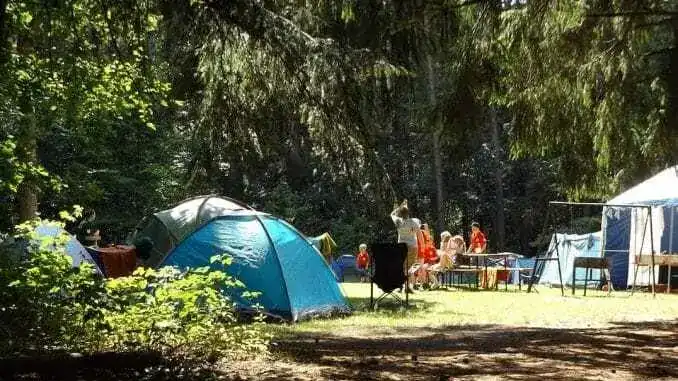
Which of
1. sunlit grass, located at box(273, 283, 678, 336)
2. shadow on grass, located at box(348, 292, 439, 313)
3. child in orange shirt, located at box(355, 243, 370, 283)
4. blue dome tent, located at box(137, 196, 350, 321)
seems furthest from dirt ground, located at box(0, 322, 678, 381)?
child in orange shirt, located at box(355, 243, 370, 283)

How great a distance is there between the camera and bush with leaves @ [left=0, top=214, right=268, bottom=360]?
525cm

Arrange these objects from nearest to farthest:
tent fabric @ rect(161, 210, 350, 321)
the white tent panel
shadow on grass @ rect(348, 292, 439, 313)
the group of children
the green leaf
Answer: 1. the green leaf
2. tent fabric @ rect(161, 210, 350, 321)
3. shadow on grass @ rect(348, 292, 439, 313)
4. the group of children
5. the white tent panel

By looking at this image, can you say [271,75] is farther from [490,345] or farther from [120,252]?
[120,252]

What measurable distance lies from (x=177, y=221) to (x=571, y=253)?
10.0m

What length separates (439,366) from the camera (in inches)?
197

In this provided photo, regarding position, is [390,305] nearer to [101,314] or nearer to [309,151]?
[309,151]

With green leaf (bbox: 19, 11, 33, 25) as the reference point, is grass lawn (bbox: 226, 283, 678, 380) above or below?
below

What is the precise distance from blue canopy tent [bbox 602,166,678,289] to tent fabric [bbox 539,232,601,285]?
604 millimetres

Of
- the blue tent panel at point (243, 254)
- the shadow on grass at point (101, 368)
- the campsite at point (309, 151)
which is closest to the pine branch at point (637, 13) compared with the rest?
the campsite at point (309, 151)

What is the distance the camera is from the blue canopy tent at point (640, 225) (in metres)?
→ 14.2

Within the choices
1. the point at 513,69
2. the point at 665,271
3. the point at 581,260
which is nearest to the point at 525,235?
the point at 665,271

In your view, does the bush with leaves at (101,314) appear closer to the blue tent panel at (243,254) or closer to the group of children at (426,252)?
the blue tent panel at (243,254)

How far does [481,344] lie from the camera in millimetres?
6254

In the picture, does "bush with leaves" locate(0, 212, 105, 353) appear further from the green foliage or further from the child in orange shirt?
the child in orange shirt
